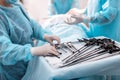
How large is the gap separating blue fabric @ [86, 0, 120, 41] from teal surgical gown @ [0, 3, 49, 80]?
502 millimetres

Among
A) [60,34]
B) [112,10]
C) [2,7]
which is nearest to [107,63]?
[112,10]

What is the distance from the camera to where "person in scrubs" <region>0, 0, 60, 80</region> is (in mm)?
951

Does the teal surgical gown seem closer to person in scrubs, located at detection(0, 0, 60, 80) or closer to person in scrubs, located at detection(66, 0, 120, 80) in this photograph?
person in scrubs, located at detection(0, 0, 60, 80)

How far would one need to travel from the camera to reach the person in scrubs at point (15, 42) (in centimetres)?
95

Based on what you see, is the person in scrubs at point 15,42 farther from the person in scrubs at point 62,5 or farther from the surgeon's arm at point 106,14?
the person in scrubs at point 62,5

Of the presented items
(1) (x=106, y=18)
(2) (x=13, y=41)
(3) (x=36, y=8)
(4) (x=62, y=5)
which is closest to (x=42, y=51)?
(2) (x=13, y=41)

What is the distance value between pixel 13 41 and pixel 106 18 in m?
0.65

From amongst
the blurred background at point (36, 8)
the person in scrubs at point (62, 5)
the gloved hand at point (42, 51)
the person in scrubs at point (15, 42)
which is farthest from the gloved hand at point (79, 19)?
the blurred background at point (36, 8)

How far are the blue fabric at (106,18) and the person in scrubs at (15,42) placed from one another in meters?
0.40

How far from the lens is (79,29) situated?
1.69 m

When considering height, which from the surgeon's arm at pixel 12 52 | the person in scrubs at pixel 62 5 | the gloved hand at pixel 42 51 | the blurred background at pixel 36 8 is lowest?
the blurred background at pixel 36 8

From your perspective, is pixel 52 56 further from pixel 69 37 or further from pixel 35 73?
pixel 69 37

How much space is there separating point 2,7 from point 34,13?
7.01 ft

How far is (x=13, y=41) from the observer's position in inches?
46.1
